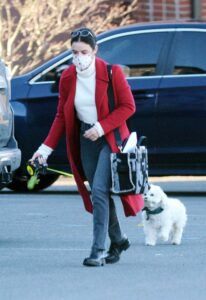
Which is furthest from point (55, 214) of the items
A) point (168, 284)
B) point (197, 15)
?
point (197, 15)

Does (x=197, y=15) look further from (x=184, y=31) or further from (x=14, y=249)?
(x=14, y=249)

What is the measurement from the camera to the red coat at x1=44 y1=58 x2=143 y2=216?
30.9 feet

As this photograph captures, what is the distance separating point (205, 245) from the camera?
1090 centimetres

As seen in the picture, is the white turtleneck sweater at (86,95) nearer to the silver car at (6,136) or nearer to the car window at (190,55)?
the silver car at (6,136)

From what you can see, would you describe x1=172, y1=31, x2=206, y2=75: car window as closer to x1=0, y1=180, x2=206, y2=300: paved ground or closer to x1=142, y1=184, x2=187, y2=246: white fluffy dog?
x1=0, y1=180, x2=206, y2=300: paved ground

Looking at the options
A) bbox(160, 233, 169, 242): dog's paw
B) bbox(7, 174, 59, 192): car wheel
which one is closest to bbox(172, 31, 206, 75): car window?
bbox(7, 174, 59, 192): car wheel

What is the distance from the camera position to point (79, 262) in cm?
986

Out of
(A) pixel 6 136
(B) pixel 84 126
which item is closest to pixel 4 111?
(A) pixel 6 136

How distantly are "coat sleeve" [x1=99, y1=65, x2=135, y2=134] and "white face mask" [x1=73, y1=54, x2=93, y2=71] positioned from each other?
0.21 metres

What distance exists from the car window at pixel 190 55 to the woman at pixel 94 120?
550cm

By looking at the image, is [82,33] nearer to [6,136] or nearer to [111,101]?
[111,101]

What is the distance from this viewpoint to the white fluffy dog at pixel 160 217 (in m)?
10.9

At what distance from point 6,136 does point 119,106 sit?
198cm

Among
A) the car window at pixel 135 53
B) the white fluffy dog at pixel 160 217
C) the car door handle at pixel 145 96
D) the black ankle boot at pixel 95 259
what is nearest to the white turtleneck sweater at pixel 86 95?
the black ankle boot at pixel 95 259
